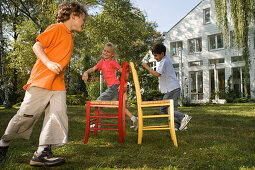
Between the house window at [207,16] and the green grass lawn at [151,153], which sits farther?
the house window at [207,16]

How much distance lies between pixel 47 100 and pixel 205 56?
18832 millimetres

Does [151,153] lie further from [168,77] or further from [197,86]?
[197,86]

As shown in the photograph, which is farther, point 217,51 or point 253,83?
point 217,51

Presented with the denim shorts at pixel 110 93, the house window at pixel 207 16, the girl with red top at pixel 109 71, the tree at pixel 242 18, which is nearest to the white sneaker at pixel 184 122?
the girl with red top at pixel 109 71

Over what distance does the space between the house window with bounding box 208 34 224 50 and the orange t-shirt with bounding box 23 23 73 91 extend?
18516 millimetres

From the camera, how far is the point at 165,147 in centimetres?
314

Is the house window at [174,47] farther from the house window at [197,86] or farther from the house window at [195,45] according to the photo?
the house window at [197,86]

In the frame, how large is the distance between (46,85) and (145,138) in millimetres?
2068

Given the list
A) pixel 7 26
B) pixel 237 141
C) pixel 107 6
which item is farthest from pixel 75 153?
pixel 7 26

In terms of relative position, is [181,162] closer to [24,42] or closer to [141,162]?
[141,162]

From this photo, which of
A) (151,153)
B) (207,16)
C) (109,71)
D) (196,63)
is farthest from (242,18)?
(207,16)

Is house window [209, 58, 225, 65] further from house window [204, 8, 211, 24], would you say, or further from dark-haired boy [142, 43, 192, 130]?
dark-haired boy [142, 43, 192, 130]

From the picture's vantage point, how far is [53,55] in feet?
7.77

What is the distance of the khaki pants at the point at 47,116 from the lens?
2234 millimetres
